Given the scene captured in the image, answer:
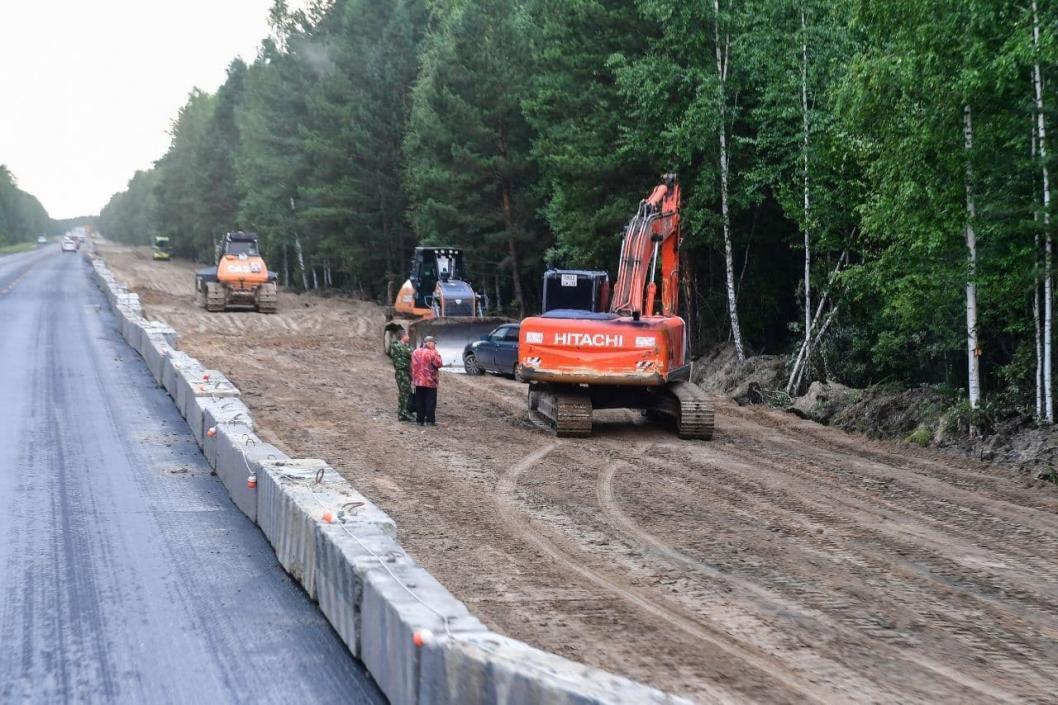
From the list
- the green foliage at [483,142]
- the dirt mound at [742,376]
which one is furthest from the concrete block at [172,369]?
the green foliage at [483,142]

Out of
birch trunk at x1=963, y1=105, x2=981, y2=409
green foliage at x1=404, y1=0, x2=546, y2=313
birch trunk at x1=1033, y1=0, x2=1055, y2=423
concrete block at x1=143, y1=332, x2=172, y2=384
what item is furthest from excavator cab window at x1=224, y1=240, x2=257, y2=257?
birch trunk at x1=1033, y1=0, x2=1055, y2=423

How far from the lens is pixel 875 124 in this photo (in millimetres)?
17531

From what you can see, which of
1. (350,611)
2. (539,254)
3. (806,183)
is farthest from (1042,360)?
(539,254)

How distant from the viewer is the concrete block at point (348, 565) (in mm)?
7594

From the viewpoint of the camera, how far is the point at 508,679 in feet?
17.3

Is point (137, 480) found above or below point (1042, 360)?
below

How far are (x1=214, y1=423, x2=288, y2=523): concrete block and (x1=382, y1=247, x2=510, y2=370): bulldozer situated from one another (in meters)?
11.9

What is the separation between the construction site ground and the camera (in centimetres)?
761

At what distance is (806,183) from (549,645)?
16519 millimetres

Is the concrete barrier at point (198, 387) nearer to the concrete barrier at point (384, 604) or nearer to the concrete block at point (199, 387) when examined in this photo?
the concrete block at point (199, 387)

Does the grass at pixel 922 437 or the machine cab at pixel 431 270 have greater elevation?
the machine cab at pixel 431 270

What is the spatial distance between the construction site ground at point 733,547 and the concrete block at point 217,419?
1.16 metres

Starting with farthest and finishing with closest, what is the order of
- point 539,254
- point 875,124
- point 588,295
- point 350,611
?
1. point 539,254
2. point 588,295
3. point 875,124
4. point 350,611

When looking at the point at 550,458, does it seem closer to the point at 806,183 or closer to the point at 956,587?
the point at 956,587
